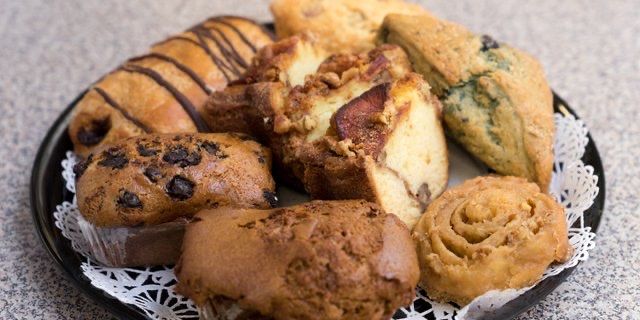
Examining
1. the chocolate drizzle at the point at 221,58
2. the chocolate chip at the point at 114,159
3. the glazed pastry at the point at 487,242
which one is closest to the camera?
the glazed pastry at the point at 487,242

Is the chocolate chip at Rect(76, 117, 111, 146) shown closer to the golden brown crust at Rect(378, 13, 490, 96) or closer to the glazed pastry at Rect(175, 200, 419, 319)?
the glazed pastry at Rect(175, 200, 419, 319)

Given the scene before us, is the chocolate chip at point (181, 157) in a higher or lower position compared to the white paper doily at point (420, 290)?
higher

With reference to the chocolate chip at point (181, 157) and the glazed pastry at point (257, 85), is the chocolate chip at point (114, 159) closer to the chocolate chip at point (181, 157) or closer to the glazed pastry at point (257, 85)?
the chocolate chip at point (181, 157)

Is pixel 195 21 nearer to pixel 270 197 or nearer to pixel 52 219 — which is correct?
pixel 52 219

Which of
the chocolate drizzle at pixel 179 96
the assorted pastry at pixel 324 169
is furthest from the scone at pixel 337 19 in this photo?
the chocolate drizzle at pixel 179 96

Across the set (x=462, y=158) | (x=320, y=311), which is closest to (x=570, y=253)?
(x=462, y=158)

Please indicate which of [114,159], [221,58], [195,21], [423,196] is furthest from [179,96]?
[195,21]
